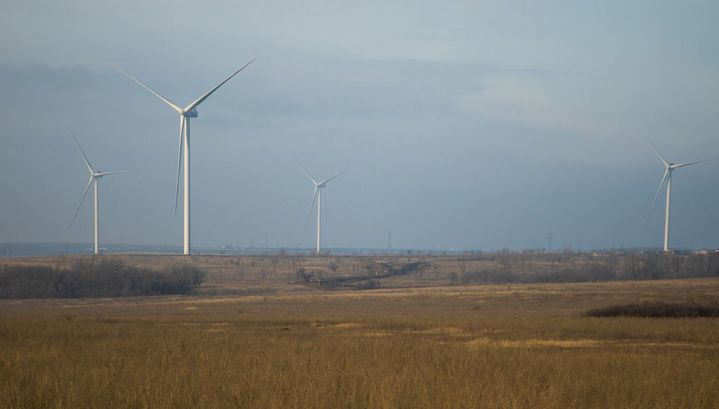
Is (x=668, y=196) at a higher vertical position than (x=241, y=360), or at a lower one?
higher

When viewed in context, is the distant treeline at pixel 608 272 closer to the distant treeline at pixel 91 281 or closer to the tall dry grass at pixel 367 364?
the distant treeline at pixel 91 281

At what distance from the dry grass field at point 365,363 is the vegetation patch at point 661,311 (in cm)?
247

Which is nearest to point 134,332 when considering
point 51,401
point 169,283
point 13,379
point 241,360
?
point 241,360

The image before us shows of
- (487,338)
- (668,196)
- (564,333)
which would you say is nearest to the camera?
(487,338)

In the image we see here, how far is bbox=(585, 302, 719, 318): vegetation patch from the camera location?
136 feet

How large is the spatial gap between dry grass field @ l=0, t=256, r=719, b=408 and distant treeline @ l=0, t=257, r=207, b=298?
158 feet

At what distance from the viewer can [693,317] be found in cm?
4028

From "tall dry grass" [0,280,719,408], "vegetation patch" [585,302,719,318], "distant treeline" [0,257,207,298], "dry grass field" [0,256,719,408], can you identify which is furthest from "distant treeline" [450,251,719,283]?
"tall dry grass" [0,280,719,408]

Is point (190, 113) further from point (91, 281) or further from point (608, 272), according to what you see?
point (608, 272)

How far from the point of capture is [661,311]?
41750mm

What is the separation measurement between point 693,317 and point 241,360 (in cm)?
2870

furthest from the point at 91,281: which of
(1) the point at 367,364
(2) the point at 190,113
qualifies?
(1) the point at 367,364

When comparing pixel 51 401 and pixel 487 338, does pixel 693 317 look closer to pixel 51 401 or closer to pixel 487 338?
pixel 487 338

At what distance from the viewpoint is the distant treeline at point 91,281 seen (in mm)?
82625
